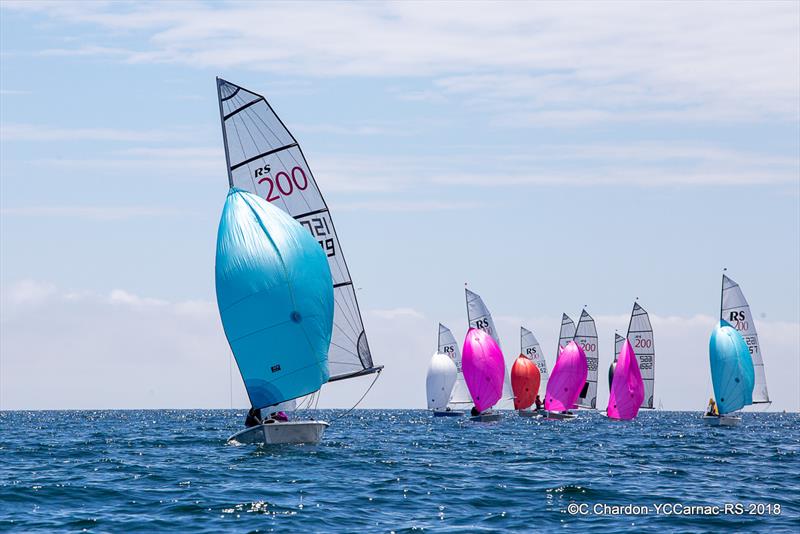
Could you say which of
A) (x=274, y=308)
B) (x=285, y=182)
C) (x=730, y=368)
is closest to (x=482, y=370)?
(x=730, y=368)

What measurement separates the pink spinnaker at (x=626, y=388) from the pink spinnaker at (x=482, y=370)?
7.19m

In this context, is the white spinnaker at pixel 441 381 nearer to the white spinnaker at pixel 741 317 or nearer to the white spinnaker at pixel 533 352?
the white spinnaker at pixel 533 352


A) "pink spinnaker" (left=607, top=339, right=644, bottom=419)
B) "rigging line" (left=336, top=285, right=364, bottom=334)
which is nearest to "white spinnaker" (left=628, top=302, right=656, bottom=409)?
"pink spinnaker" (left=607, top=339, right=644, bottom=419)

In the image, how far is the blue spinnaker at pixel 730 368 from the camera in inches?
2514

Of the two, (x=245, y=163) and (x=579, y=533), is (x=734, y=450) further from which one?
(x=579, y=533)

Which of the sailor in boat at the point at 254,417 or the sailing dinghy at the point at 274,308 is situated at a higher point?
the sailing dinghy at the point at 274,308

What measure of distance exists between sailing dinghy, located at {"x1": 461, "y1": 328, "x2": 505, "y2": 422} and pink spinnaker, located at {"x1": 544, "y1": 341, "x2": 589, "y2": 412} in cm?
759

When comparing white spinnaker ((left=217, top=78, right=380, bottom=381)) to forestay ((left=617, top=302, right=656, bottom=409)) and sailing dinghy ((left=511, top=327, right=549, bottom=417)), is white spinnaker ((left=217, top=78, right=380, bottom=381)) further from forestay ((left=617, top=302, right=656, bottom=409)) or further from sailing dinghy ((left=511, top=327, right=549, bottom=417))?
sailing dinghy ((left=511, top=327, right=549, bottom=417))

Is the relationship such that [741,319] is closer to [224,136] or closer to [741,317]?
[741,317]

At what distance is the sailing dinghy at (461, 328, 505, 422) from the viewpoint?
222ft

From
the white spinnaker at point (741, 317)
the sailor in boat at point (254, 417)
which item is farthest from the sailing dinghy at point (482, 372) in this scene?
the sailor in boat at point (254, 417)

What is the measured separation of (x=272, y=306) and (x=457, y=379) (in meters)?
59.1

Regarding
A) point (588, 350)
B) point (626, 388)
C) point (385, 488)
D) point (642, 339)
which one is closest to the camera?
point (385, 488)

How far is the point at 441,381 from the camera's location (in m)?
89.6
